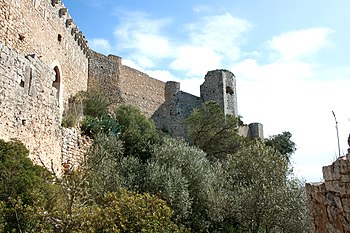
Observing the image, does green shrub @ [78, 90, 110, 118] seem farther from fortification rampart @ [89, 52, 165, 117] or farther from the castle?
fortification rampart @ [89, 52, 165, 117]

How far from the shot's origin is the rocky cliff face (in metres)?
4.16

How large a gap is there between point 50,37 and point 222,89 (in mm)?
15692

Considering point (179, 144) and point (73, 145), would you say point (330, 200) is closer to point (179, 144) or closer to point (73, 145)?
point (73, 145)

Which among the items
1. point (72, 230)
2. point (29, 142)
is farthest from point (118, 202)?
point (29, 142)

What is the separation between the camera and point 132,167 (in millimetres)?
12156

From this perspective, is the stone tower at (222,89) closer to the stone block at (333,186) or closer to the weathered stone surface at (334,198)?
the weathered stone surface at (334,198)

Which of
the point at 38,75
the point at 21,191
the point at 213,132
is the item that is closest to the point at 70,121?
the point at 38,75

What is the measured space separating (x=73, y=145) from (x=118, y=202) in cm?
421

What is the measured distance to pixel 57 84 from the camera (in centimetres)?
1589

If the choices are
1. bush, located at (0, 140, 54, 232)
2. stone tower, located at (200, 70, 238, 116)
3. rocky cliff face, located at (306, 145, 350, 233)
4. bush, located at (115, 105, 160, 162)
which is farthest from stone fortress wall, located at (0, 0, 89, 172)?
stone tower, located at (200, 70, 238, 116)

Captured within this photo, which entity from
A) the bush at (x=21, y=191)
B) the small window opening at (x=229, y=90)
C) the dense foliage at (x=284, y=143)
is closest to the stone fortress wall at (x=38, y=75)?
the bush at (x=21, y=191)

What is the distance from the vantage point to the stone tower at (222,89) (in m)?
27.9

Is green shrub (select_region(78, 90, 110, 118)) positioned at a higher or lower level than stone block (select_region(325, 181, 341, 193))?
higher

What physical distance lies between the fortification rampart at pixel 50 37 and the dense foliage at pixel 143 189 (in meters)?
1.66
